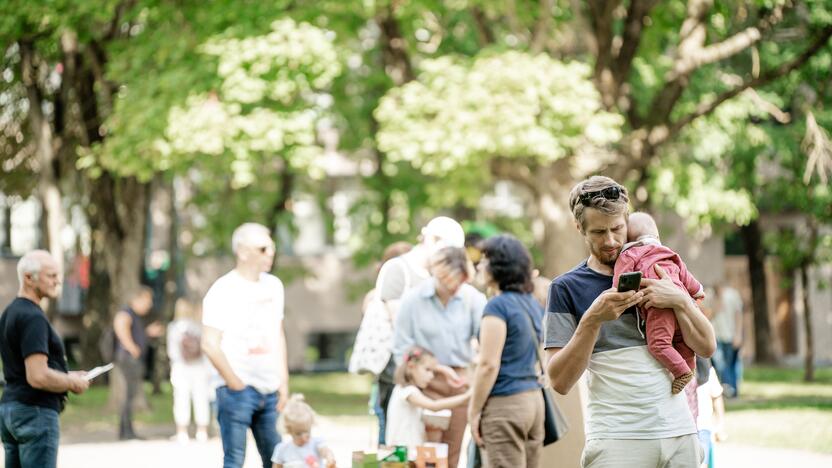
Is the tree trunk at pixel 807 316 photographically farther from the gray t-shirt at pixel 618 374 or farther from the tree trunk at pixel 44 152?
the gray t-shirt at pixel 618 374

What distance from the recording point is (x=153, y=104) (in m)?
20.6

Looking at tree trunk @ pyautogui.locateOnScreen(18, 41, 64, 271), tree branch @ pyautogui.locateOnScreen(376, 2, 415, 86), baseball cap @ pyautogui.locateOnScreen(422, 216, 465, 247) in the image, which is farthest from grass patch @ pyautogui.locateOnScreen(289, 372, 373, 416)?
baseball cap @ pyautogui.locateOnScreen(422, 216, 465, 247)

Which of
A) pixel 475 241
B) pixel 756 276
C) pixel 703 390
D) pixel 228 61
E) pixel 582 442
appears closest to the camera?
pixel 703 390

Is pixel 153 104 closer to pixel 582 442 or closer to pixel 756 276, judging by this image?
pixel 582 442

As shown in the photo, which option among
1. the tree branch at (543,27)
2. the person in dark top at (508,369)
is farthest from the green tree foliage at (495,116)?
the person in dark top at (508,369)

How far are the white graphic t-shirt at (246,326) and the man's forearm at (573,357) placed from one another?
411 cm

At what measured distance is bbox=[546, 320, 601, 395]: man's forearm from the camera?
16.6ft

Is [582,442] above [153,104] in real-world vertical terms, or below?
below

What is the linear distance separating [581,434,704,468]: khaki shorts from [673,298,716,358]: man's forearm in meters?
0.37

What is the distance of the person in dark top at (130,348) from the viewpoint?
731 inches

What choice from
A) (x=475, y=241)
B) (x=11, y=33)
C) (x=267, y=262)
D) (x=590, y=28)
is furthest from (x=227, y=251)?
(x=267, y=262)

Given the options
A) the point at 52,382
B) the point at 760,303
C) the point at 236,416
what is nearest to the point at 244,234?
the point at 236,416

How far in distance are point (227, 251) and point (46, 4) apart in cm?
1257

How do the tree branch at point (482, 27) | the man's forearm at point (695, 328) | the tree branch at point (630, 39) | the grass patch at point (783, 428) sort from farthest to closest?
the tree branch at point (482, 27) < the tree branch at point (630, 39) < the grass patch at point (783, 428) < the man's forearm at point (695, 328)
